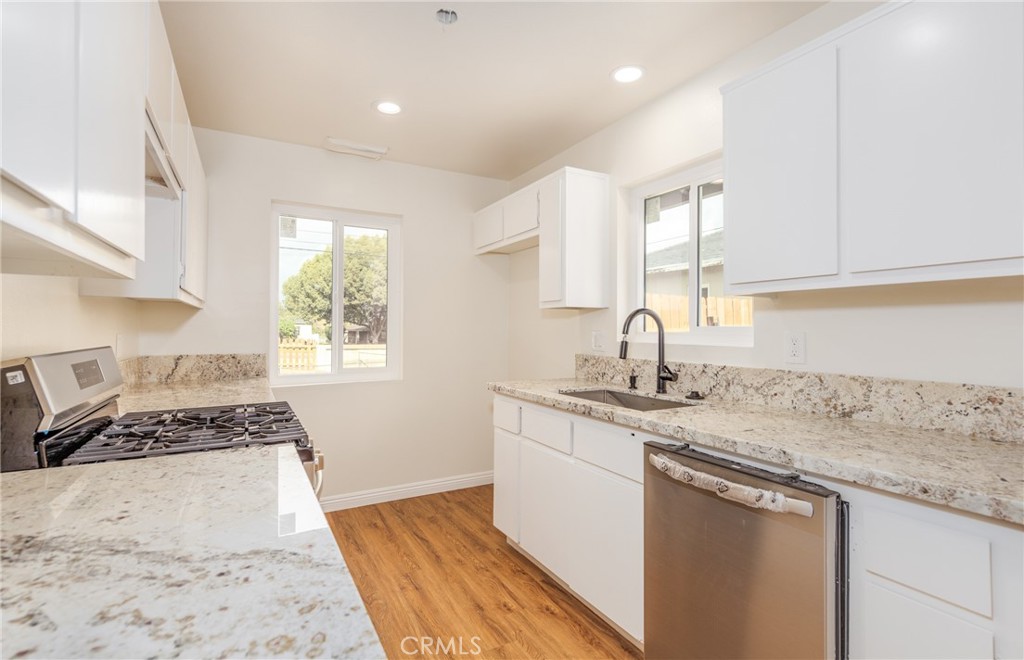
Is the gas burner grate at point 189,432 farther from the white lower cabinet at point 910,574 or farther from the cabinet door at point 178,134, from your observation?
the white lower cabinet at point 910,574

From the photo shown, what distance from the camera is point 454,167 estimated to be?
3646mm

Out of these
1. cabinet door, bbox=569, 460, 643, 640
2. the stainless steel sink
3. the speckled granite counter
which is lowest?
cabinet door, bbox=569, 460, 643, 640

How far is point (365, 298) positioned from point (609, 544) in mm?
2480

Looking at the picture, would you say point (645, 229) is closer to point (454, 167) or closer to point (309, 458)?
point (454, 167)

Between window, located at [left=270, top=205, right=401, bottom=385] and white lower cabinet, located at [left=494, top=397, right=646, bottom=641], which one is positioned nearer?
white lower cabinet, located at [left=494, top=397, right=646, bottom=641]

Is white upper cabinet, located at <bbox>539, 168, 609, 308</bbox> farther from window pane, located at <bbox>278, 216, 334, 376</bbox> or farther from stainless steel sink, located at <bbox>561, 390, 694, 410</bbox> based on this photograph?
window pane, located at <bbox>278, 216, 334, 376</bbox>

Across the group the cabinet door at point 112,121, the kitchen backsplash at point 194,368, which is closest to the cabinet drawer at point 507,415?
the kitchen backsplash at point 194,368

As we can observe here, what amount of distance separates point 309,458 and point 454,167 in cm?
279

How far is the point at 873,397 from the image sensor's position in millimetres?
1620

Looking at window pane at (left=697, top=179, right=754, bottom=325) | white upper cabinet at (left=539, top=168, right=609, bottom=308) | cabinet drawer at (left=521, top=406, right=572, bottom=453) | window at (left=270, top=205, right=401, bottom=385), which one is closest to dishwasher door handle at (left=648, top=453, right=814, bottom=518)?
cabinet drawer at (left=521, top=406, right=572, bottom=453)

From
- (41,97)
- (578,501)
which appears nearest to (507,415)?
(578,501)

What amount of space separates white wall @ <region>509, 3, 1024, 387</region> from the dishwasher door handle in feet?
2.42

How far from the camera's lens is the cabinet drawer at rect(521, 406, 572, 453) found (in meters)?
2.13

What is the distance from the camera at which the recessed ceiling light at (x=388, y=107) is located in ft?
8.57
